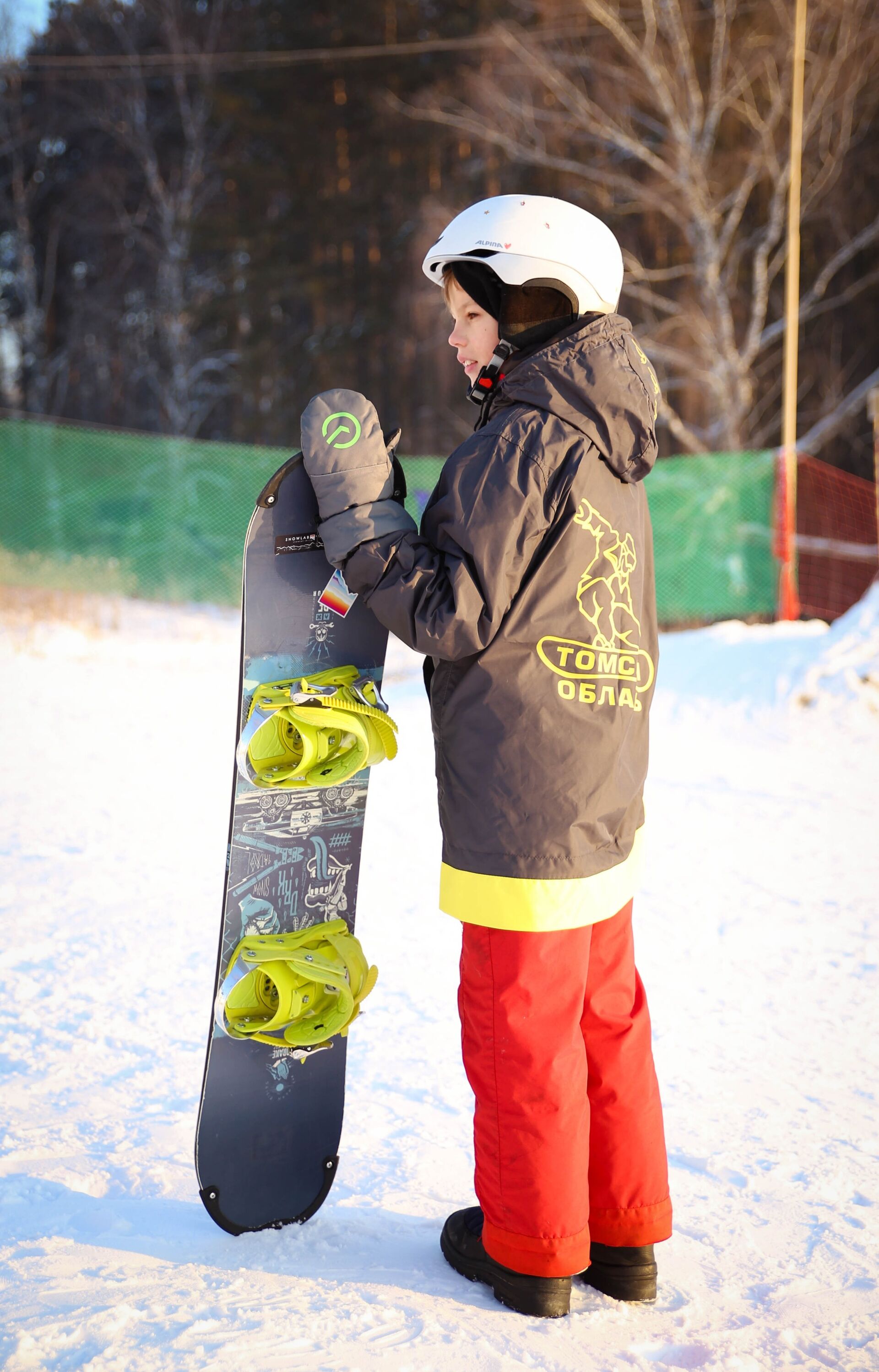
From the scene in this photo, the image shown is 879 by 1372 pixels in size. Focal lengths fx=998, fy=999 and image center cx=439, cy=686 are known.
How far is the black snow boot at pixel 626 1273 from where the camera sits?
160 cm

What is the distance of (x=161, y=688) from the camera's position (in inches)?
265

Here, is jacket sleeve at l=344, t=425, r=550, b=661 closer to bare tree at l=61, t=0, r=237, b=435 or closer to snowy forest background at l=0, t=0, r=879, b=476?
snowy forest background at l=0, t=0, r=879, b=476

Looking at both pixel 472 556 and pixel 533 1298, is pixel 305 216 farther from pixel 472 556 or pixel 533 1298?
pixel 533 1298

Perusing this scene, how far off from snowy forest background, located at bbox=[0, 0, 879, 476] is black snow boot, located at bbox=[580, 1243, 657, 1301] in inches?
456

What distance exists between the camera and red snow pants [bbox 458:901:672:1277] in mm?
1492

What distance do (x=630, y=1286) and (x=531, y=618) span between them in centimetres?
108

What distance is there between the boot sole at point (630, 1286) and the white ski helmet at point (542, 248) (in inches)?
60.8

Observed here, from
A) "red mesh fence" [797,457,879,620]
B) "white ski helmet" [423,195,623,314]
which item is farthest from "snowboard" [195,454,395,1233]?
"red mesh fence" [797,457,879,620]

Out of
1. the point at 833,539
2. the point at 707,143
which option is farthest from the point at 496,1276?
the point at 707,143

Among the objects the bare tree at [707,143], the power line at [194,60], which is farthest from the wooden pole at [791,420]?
the power line at [194,60]

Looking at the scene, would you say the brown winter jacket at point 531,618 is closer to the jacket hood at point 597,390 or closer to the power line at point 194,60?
the jacket hood at point 597,390

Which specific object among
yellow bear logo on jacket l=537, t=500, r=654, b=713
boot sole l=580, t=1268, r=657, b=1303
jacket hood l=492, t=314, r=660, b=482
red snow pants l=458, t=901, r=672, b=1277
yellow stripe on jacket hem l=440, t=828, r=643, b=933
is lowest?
boot sole l=580, t=1268, r=657, b=1303

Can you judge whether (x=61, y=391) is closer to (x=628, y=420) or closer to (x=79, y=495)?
(x=79, y=495)

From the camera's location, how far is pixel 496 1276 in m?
1.58
